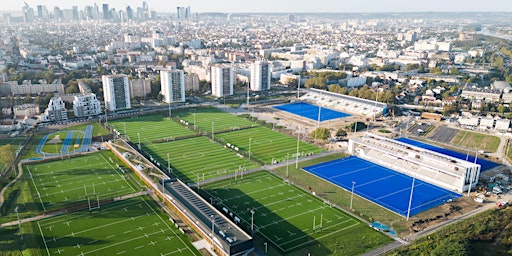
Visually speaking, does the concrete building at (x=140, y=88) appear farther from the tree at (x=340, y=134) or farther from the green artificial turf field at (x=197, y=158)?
the tree at (x=340, y=134)

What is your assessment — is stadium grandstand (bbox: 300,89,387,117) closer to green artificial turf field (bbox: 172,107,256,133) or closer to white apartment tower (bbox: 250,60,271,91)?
white apartment tower (bbox: 250,60,271,91)

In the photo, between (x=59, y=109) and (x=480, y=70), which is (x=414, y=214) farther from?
(x=480, y=70)

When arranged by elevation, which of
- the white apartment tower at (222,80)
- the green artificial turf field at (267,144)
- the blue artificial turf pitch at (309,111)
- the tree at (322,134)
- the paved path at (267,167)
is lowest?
the blue artificial turf pitch at (309,111)

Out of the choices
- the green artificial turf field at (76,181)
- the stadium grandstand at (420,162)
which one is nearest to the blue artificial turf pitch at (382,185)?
the stadium grandstand at (420,162)

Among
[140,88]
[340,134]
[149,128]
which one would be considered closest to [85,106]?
[149,128]

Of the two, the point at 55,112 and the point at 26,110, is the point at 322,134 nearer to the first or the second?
the point at 55,112

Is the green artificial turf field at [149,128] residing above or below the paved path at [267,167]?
below

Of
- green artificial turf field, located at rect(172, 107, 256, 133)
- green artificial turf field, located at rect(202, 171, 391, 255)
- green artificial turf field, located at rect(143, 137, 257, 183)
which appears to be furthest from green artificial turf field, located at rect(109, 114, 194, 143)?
green artificial turf field, located at rect(202, 171, 391, 255)
